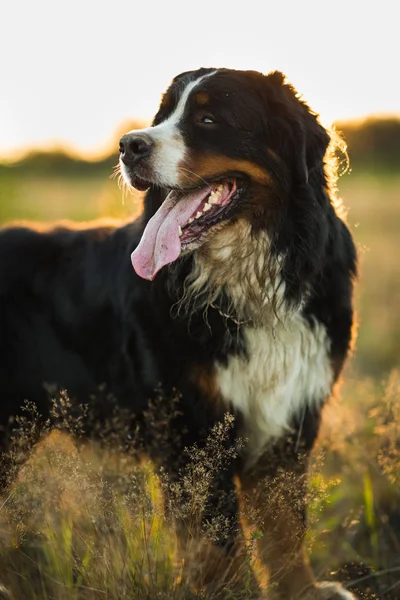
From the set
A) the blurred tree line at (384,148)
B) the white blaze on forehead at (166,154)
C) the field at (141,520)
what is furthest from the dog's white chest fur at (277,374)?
the blurred tree line at (384,148)

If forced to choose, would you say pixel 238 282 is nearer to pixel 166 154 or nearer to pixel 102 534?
pixel 166 154

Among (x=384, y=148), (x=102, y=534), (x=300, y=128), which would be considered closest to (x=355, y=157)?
(x=300, y=128)

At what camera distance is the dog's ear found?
2.88 m

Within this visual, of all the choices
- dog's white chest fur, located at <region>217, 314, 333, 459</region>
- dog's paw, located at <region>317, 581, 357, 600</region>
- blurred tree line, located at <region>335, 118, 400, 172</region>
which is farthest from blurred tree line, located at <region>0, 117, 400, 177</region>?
dog's paw, located at <region>317, 581, 357, 600</region>

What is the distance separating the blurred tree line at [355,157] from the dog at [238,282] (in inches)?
14.8

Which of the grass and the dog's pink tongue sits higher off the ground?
the dog's pink tongue

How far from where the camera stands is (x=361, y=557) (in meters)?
3.14

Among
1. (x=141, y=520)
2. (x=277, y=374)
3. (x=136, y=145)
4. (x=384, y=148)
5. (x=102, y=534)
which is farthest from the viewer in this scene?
(x=384, y=148)

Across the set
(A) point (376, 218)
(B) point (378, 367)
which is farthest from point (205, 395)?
(A) point (376, 218)

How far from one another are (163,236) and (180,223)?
0.09m

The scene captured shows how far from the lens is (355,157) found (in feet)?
23.7

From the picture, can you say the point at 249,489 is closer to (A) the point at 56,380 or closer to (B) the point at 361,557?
(B) the point at 361,557

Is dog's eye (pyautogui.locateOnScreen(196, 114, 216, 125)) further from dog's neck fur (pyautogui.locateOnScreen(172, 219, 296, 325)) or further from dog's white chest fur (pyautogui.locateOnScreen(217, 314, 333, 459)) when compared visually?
dog's white chest fur (pyautogui.locateOnScreen(217, 314, 333, 459))

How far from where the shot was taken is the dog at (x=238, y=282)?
2.84 metres
